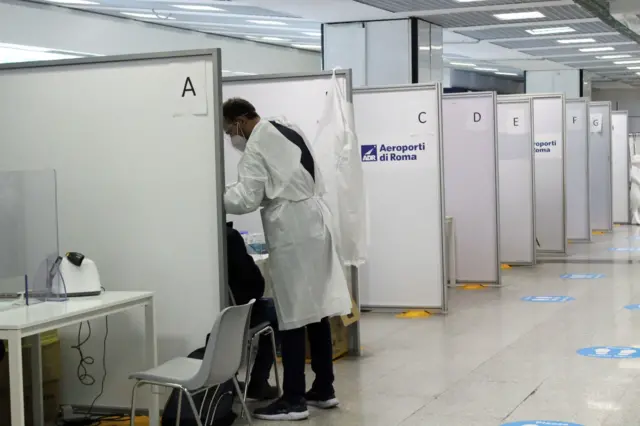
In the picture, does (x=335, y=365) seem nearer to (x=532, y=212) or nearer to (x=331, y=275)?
(x=331, y=275)

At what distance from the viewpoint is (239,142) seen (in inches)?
177

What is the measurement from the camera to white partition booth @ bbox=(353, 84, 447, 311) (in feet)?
23.4

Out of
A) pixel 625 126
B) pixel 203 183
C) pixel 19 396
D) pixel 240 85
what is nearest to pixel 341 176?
pixel 240 85

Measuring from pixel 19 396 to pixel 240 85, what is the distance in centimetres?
312

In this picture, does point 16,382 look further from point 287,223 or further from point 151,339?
point 287,223

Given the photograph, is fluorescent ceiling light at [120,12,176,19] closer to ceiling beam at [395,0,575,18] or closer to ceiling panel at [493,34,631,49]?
ceiling beam at [395,0,575,18]

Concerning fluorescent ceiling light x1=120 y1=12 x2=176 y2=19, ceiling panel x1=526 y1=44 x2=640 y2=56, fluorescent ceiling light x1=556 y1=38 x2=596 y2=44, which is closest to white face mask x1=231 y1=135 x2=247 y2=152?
fluorescent ceiling light x1=120 y1=12 x2=176 y2=19

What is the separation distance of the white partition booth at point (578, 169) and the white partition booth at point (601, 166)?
148 cm

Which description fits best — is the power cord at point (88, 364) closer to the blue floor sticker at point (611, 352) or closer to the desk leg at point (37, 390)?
the desk leg at point (37, 390)

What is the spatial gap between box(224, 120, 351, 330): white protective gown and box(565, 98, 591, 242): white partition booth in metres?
8.40

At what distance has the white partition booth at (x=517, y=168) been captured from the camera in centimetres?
981

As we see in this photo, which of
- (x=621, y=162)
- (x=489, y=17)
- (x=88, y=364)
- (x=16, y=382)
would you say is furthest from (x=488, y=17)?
(x=16, y=382)

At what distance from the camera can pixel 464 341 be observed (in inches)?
244

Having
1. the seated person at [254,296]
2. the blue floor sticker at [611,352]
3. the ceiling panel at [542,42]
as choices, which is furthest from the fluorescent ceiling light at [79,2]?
the ceiling panel at [542,42]
